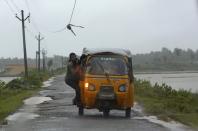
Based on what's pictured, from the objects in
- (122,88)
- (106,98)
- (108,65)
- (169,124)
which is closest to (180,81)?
(108,65)

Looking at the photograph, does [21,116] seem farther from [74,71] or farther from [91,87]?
[91,87]

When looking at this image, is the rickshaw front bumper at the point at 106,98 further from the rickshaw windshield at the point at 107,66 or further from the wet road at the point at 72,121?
the rickshaw windshield at the point at 107,66

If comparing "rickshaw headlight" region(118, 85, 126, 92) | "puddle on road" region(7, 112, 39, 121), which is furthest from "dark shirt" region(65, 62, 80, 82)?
"puddle on road" region(7, 112, 39, 121)

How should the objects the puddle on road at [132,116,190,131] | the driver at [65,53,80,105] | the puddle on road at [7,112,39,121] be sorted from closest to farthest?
the puddle on road at [132,116,190,131] < the puddle on road at [7,112,39,121] < the driver at [65,53,80,105]

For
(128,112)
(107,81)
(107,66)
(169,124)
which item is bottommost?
(169,124)

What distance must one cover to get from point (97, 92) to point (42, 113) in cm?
314

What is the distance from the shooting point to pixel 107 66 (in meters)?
19.6

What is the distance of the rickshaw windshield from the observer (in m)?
19.5

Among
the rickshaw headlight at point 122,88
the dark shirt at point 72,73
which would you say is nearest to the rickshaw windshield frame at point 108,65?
the rickshaw headlight at point 122,88

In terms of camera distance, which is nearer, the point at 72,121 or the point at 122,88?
the point at 72,121

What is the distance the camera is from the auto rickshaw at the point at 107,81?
62.9 ft

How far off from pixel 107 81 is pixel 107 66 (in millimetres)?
641

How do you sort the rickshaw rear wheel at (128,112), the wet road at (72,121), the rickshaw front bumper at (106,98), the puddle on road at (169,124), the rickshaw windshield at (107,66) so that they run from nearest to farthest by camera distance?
the wet road at (72,121), the puddle on road at (169,124), the rickshaw front bumper at (106,98), the rickshaw windshield at (107,66), the rickshaw rear wheel at (128,112)

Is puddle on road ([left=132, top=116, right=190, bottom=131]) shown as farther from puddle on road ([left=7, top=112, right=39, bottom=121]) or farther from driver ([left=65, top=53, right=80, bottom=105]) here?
puddle on road ([left=7, top=112, right=39, bottom=121])
